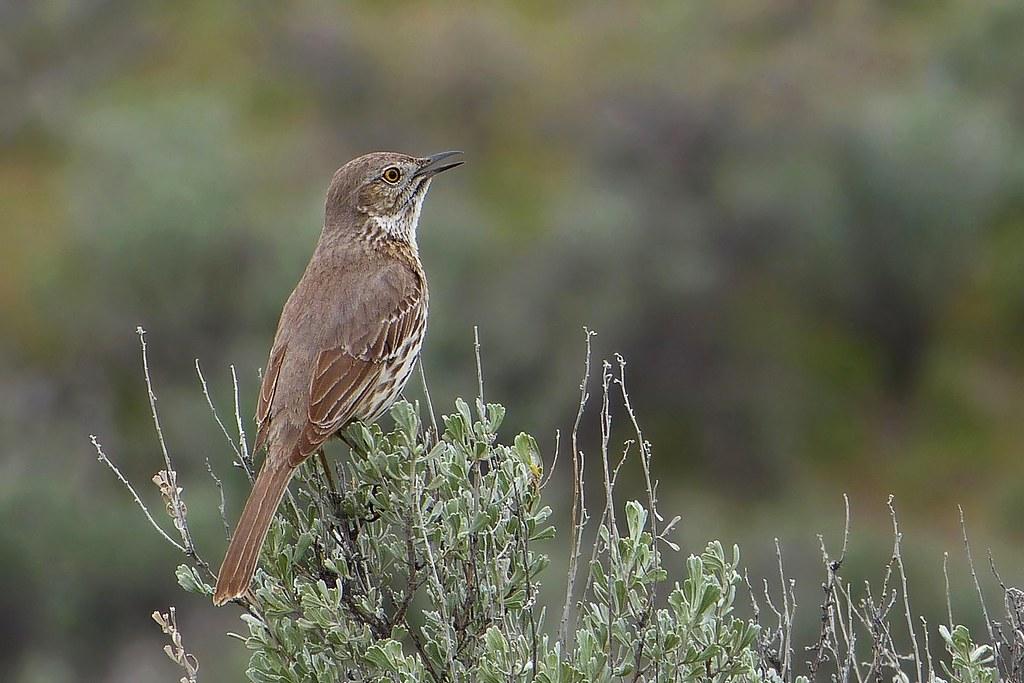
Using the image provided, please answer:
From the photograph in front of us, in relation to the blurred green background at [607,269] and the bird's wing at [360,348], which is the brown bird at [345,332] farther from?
the blurred green background at [607,269]

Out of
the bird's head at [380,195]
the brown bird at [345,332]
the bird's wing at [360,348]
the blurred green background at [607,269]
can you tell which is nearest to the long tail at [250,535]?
the brown bird at [345,332]

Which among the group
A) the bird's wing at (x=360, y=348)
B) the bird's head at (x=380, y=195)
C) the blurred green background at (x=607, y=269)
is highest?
the bird's head at (x=380, y=195)

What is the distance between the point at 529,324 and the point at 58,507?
29.8 feet

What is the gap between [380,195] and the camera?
7.54 metres

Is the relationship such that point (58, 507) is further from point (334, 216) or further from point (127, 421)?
point (334, 216)

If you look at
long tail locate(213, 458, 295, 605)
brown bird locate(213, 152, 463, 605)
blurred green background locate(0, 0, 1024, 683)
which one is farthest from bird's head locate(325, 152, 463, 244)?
blurred green background locate(0, 0, 1024, 683)

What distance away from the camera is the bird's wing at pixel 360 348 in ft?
20.1

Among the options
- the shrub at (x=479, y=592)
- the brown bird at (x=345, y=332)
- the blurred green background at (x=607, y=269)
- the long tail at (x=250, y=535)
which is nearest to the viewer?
the shrub at (x=479, y=592)

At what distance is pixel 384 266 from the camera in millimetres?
7078

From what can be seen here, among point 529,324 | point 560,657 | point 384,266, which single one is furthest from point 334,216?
point 529,324

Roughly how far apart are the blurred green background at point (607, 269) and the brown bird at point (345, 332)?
12.5 meters

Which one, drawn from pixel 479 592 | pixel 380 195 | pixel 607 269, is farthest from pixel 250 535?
pixel 607 269

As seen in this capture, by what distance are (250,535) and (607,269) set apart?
2547cm

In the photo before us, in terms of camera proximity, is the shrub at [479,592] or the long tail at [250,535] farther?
the long tail at [250,535]
